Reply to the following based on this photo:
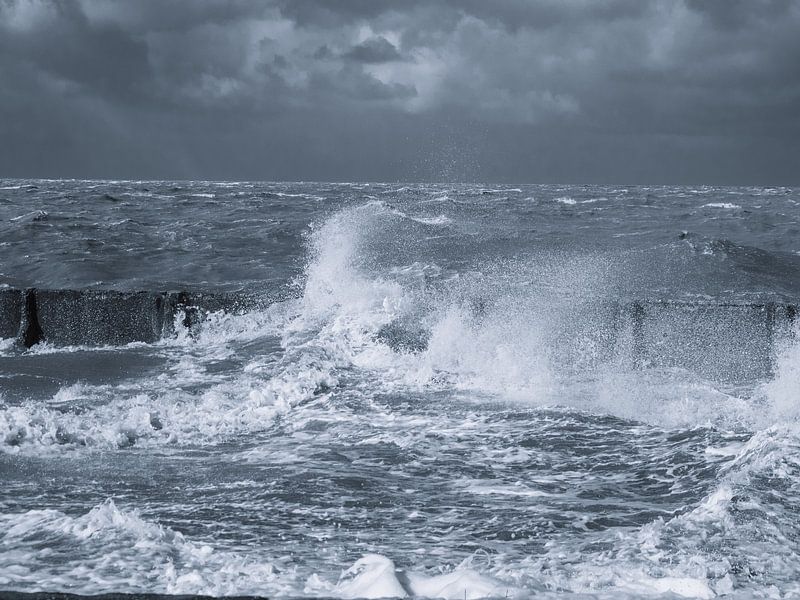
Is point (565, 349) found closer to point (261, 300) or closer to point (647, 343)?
point (647, 343)

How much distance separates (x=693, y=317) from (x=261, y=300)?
5.59 m

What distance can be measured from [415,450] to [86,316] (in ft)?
20.6

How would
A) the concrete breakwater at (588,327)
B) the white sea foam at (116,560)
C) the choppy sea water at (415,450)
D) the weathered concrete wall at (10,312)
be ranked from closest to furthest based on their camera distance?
the white sea foam at (116,560)
the choppy sea water at (415,450)
the concrete breakwater at (588,327)
the weathered concrete wall at (10,312)

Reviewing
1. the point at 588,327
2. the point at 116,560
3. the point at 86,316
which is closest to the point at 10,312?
the point at 86,316

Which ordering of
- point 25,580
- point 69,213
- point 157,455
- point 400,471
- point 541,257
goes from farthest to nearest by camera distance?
point 69,213, point 541,257, point 157,455, point 400,471, point 25,580

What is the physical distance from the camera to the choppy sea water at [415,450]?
3.39 meters

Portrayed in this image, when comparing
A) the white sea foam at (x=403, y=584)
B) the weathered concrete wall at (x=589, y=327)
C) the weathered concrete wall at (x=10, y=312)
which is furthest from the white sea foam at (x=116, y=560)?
the weathered concrete wall at (x=10, y=312)

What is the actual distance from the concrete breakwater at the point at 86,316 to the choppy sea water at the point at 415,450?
0.76ft

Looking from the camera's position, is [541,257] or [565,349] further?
[541,257]

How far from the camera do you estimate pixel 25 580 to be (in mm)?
3199

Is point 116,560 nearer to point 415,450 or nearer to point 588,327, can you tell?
point 415,450

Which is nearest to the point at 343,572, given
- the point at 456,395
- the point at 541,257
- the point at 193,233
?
the point at 456,395

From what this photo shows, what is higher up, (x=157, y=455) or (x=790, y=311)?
(x=790, y=311)

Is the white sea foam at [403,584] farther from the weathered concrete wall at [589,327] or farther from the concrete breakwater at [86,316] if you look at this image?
the concrete breakwater at [86,316]
